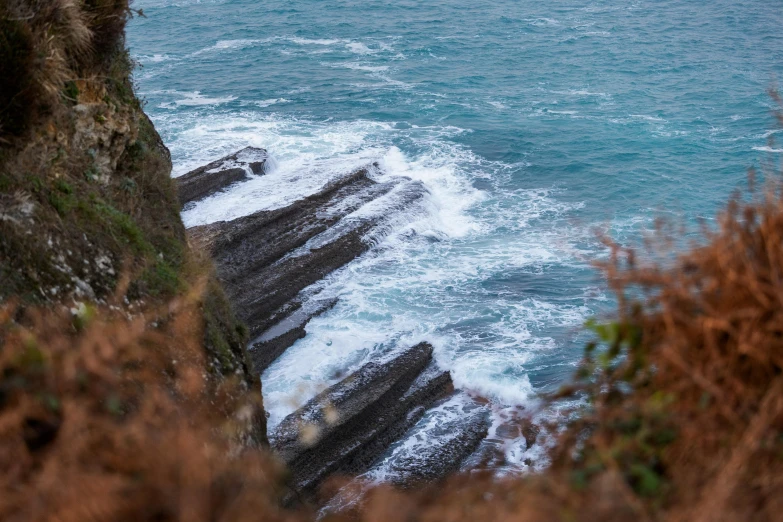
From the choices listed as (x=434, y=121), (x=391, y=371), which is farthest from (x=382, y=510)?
(x=434, y=121)

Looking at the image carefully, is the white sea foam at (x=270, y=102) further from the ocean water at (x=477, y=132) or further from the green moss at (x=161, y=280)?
the green moss at (x=161, y=280)

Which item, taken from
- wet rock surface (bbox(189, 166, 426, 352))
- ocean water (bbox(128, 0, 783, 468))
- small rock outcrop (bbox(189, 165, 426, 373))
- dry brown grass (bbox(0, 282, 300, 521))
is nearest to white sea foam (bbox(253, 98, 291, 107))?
ocean water (bbox(128, 0, 783, 468))

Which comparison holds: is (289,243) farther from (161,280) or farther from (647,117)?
(647,117)

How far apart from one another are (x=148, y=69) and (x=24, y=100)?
36610 mm

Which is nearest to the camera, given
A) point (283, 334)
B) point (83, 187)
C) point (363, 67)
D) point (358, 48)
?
point (83, 187)

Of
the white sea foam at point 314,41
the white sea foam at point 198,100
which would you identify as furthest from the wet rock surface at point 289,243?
the white sea foam at point 314,41

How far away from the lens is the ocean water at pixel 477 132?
20.7 meters

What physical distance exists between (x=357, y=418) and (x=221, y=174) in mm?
12829

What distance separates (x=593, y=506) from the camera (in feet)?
14.0

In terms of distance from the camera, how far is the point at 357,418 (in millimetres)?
16344

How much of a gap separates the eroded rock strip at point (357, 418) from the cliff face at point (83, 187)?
329cm

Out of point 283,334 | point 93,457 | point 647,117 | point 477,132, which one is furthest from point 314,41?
point 93,457

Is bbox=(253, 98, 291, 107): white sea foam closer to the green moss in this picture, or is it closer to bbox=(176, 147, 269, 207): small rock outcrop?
bbox=(176, 147, 269, 207): small rock outcrop

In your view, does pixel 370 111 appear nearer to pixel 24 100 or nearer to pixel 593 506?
pixel 24 100
